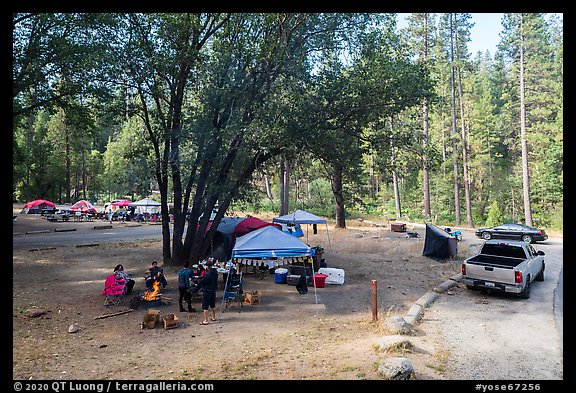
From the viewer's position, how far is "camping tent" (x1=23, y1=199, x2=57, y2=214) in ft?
127

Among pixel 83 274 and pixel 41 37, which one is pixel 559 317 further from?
pixel 41 37

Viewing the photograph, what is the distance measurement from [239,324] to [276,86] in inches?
352

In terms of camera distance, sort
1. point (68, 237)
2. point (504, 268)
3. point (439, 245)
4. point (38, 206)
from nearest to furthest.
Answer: point (504, 268) < point (439, 245) < point (68, 237) < point (38, 206)

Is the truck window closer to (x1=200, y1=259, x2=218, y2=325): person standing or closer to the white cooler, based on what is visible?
the white cooler

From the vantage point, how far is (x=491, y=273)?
34.0 ft

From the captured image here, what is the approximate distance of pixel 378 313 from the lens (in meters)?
9.39

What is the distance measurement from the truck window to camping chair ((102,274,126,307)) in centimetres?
1138

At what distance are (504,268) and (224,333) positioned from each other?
789 centimetres

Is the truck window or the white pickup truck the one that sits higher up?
the truck window

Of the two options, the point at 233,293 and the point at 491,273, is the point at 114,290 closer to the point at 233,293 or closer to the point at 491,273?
the point at 233,293

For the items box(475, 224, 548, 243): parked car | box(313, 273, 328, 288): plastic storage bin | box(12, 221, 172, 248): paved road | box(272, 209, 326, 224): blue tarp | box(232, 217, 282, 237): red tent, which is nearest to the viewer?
box(313, 273, 328, 288): plastic storage bin

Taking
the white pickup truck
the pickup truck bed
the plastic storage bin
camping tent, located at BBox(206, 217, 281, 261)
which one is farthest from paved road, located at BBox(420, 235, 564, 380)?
camping tent, located at BBox(206, 217, 281, 261)

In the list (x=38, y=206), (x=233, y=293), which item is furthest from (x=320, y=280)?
(x=38, y=206)

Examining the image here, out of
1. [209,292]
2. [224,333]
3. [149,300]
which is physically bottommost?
[224,333]
